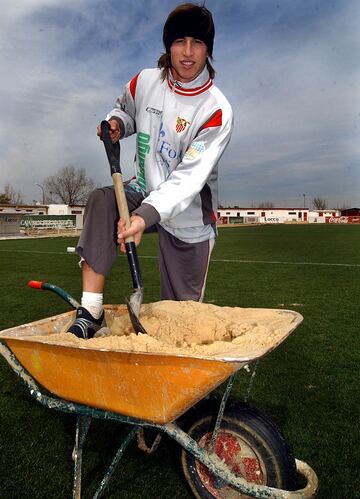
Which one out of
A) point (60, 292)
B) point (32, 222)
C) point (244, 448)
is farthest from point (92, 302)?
point (32, 222)

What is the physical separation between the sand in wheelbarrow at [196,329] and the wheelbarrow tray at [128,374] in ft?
0.21

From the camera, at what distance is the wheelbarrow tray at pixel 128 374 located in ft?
4.60

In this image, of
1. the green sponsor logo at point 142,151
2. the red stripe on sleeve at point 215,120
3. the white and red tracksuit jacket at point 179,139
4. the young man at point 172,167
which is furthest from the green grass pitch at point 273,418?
the red stripe on sleeve at point 215,120

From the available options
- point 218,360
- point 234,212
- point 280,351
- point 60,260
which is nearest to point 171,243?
point 218,360

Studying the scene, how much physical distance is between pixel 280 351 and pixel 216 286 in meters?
3.66

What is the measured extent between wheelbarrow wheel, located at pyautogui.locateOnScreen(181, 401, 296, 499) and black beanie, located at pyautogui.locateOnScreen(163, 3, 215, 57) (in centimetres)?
184

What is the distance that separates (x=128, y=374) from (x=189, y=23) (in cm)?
179

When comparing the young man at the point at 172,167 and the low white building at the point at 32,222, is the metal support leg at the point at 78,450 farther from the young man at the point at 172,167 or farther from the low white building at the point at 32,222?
the low white building at the point at 32,222

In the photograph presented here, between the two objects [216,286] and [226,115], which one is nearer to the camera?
[226,115]

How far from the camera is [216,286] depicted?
303 inches

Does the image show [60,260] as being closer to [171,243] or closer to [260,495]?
[171,243]

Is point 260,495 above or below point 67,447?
above

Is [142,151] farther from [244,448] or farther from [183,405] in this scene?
[244,448]

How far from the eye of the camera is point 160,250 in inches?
104
